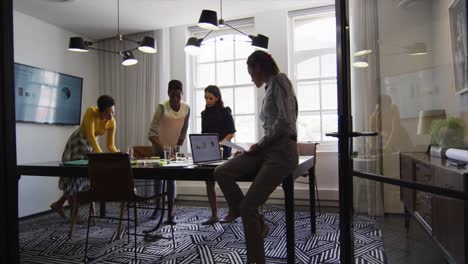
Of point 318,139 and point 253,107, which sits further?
point 253,107

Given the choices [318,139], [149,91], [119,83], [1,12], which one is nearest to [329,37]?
[318,139]

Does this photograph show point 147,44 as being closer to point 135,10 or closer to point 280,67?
point 135,10

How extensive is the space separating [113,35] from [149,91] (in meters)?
1.16

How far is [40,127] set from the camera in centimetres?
461

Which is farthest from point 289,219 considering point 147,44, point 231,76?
point 231,76

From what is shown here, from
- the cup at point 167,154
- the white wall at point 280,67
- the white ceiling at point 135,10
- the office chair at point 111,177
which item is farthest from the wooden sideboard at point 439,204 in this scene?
the white ceiling at point 135,10

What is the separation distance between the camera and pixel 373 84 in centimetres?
146

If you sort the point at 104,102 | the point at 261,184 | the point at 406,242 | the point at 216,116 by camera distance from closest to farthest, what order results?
the point at 406,242 → the point at 261,184 → the point at 104,102 → the point at 216,116

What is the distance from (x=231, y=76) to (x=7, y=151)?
14.4ft

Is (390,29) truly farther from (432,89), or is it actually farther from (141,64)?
(141,64)

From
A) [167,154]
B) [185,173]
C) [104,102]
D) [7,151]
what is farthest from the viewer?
[104,102]

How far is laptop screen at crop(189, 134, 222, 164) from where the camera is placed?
8.36 ft

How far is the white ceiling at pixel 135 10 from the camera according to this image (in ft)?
13.9

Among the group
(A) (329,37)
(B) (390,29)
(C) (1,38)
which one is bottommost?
(C) (1,38)
